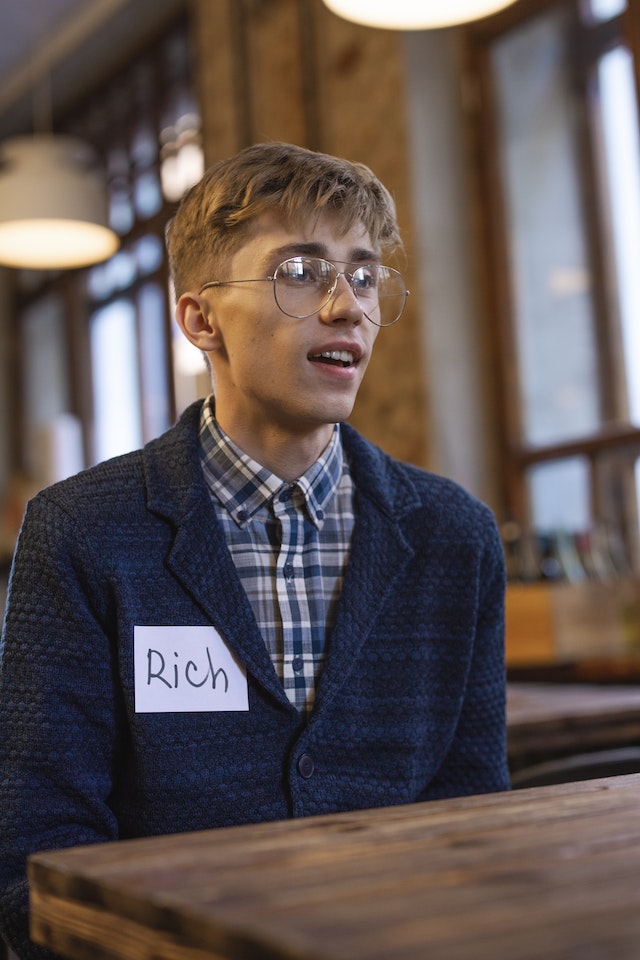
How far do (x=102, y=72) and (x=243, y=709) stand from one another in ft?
22.6

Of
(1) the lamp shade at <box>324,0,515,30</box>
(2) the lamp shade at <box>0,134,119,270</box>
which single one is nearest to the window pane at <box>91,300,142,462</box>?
(2) the lamp shade at <box>0,134,119,270</box>

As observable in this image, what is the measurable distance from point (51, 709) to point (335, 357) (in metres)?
0.54

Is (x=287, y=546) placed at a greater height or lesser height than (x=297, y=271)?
lesser

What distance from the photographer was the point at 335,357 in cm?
147

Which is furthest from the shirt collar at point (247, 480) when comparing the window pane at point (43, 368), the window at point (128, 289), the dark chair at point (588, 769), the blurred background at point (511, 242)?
the window pane at point (43, 368)

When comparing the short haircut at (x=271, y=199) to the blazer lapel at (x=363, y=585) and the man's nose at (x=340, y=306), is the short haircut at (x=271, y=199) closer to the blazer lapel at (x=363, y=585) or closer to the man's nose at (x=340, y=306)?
the man's nose at (x=340, y=306)

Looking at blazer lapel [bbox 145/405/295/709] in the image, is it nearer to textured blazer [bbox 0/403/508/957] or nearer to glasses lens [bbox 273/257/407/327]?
textured blazer [bbox 0/403/508/957]

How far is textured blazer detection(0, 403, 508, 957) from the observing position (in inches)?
51.4

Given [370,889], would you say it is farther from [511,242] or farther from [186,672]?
[511,242]

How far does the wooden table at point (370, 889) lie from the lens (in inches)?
25.0

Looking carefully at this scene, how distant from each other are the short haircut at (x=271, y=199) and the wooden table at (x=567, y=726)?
1013 millimetres

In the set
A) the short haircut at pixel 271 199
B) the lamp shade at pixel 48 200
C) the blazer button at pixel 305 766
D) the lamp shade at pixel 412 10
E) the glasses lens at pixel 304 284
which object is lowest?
the blazer button at pixel 305 766

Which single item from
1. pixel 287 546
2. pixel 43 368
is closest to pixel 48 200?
pixel 287 546

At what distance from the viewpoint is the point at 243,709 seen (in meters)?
1.38
